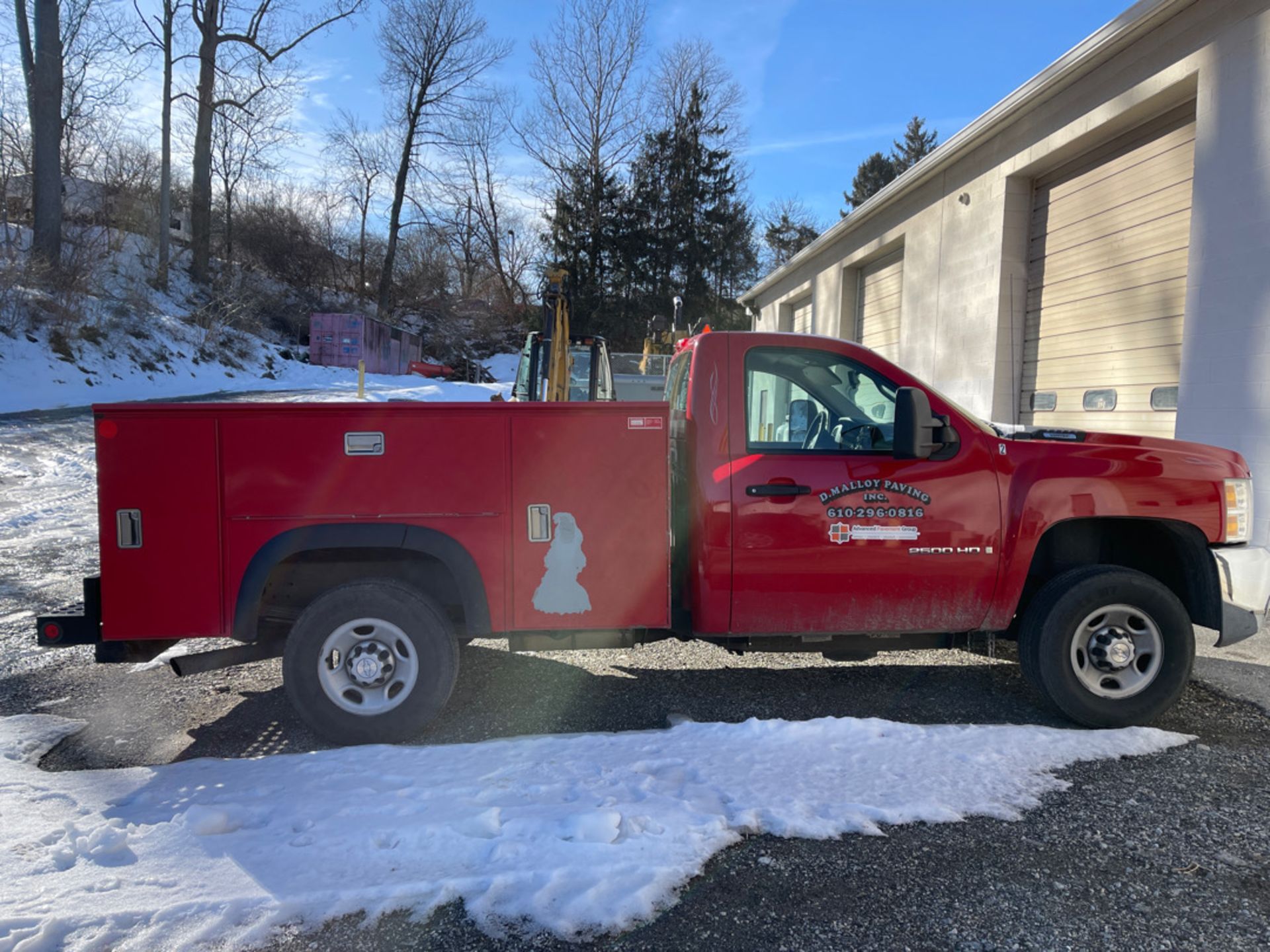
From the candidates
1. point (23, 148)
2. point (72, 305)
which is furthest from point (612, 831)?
point (23, 148)

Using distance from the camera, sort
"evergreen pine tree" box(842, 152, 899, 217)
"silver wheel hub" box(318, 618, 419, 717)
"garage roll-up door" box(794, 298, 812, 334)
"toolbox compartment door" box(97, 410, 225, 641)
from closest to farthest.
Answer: "toolbox compartment door" box(97, 410, 225, 641)
"silver wheel hub" box(318, 618, 419, 717)
"garage roll-up door" box(794, 298, 812, 334)
"evergreen pine tree" box(842, 152, 899, 217)

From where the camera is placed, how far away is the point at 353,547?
379cm

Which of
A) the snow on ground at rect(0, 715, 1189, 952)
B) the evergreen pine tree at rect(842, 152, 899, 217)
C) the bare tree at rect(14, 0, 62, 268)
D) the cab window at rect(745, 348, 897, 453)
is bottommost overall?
the snow on ground at rect(0, 715, 1189, 952)

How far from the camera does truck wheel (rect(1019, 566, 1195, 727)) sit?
3.93 m

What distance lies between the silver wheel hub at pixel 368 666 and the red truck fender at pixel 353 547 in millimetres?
352

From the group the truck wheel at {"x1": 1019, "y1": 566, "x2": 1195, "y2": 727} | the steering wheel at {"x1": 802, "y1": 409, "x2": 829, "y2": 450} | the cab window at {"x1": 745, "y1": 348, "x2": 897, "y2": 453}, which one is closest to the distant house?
the cab window at {"x1": 745, "y1": 348, "x2": 897, "y2": 453}

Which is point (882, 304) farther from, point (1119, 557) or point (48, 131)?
point (48, 131)

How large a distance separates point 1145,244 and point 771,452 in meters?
6.79

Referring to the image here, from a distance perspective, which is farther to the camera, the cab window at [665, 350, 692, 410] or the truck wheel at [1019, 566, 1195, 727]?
the cab window at [665, 350, 692, 410]

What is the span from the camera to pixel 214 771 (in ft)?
11.3

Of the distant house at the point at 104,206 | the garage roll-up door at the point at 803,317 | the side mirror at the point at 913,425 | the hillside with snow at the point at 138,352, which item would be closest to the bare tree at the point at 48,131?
the hillside with snow at the point at 138,352

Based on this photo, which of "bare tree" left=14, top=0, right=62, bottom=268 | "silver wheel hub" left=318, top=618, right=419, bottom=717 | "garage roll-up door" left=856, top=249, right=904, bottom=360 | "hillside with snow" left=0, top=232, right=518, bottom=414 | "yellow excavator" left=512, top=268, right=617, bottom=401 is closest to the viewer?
"silver wheel hub" left=318, top=618, right=419, bottom=717

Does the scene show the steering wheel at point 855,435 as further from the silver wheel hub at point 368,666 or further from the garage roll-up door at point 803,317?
the garage roll-up door at point 803,317

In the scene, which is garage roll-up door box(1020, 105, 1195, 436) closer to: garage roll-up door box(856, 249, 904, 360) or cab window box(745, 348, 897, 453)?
garage roll-up door box(856, 249, 904, 360)
